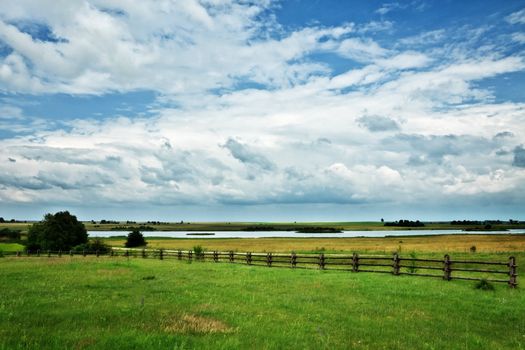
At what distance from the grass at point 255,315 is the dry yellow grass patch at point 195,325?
1.1 inches

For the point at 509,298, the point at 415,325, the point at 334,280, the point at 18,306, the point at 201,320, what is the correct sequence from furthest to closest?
the point at 334,280 → the point at 509,298 → the point at 18,306 → the point at 415,325 → the point at 201,320

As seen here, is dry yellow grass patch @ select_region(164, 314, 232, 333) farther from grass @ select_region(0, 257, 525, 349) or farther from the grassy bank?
the grassy bank

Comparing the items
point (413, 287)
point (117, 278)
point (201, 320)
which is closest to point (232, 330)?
point (201, 320)

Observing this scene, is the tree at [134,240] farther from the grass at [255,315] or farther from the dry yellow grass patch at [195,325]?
the dry yellow grass patch at [195,325]

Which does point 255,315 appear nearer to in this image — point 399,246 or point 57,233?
point 399,246

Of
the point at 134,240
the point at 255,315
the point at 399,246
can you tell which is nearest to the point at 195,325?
the point at 255,315

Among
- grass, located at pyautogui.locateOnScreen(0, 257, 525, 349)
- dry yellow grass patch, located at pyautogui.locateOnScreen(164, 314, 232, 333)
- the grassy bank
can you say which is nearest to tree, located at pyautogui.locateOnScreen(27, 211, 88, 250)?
the grassy bank

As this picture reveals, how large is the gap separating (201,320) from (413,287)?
12960mm

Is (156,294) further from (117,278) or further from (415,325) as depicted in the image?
(415,325)

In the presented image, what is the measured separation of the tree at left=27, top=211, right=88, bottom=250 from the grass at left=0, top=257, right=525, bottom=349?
55.6 meters

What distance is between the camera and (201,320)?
12500 millimetres

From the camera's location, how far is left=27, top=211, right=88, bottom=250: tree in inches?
2899

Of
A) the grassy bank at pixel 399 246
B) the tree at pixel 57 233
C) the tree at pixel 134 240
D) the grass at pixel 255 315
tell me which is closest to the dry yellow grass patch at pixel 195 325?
the grass at pixel 255 315

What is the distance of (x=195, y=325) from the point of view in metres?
11.8
